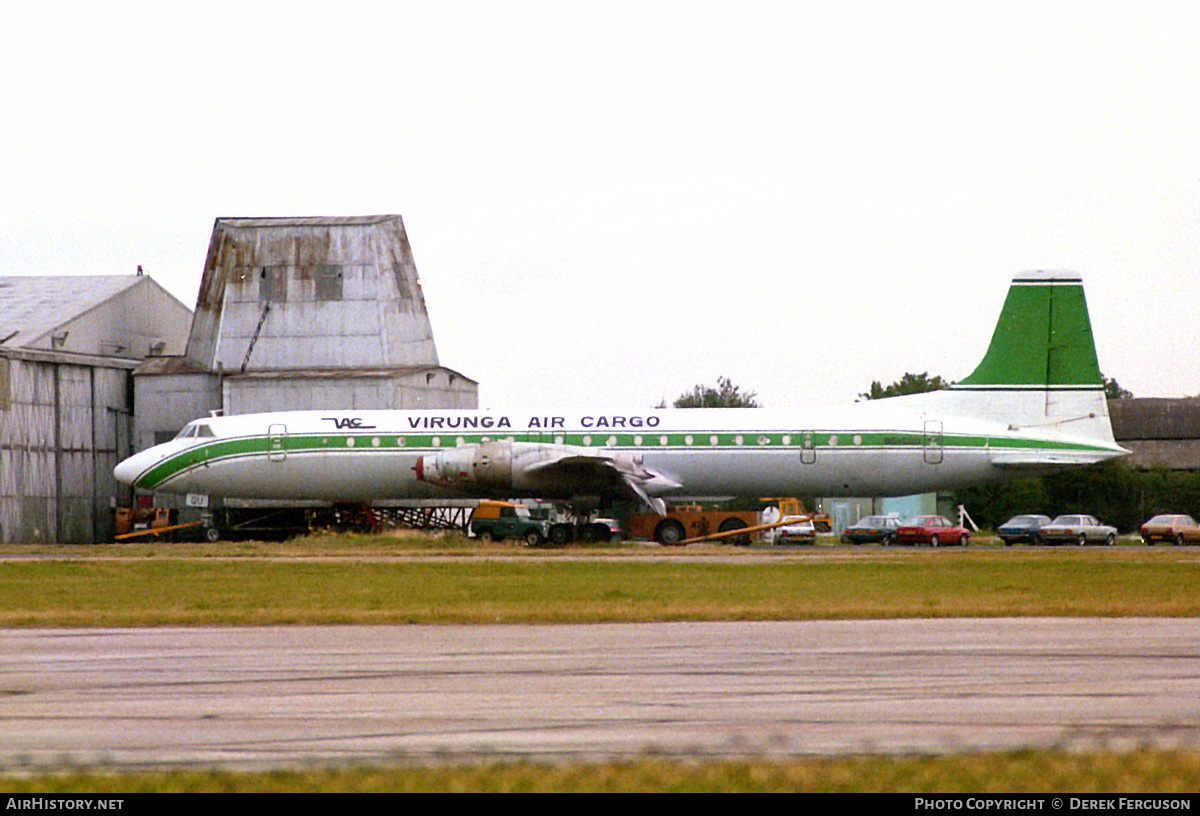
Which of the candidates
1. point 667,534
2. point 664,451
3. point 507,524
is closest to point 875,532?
point 667,534

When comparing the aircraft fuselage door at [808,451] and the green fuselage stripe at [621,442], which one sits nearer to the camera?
the green fuselage stripe at [621,442]

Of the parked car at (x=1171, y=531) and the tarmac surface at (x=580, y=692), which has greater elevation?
the tarmac surface at (x=580, y=692)

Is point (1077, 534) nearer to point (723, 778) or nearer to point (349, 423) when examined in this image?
point (349, 423)

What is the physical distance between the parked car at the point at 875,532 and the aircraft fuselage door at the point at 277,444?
19.3 meters

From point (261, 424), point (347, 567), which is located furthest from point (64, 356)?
point (347, 567)

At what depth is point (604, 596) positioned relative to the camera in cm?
2292

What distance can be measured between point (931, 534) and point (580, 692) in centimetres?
3498

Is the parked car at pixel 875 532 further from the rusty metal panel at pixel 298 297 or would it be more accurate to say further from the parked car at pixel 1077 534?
A: the rusty metal panel at pixel 298 297

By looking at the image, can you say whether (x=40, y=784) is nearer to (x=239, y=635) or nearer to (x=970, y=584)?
(x=239, y=635)

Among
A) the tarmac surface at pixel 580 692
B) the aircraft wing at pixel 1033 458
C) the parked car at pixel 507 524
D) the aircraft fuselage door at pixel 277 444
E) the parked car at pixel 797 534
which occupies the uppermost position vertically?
the aircraft fuselage door at pixel 277 444

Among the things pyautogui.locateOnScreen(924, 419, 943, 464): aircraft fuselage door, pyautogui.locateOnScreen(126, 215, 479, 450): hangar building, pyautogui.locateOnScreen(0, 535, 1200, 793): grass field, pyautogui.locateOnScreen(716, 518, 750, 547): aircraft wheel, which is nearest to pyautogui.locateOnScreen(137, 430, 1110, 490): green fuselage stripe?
pyautogui.locateOnScreen(924, 419, 943, 464): aircraft fuselage door

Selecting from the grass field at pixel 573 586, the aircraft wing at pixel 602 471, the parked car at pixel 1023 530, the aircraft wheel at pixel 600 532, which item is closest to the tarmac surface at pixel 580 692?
the grass field at pixel 573 586

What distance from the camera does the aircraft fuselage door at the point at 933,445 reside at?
4047 centimetres
